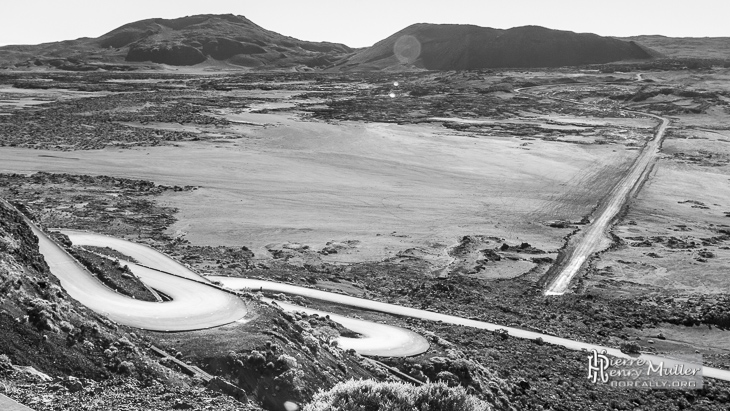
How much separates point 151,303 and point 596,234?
32047 mm

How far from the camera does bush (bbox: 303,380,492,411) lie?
13.3 metres

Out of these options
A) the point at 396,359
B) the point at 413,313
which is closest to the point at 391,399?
the point at 396,359

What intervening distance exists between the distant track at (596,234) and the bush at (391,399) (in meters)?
20.1

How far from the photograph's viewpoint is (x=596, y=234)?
139 feet

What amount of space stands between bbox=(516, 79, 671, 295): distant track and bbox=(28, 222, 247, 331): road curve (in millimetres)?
18885

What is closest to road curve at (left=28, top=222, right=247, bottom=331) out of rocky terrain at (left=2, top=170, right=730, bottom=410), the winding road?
the winding road

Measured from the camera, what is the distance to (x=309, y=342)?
62.8 ft

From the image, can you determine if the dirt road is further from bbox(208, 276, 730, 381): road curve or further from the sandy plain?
bbox(208, 276, 730, 381): road curve

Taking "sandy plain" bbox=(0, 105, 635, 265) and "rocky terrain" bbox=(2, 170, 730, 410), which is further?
"sandy plain" bbox=(0, 105, 635, 265)

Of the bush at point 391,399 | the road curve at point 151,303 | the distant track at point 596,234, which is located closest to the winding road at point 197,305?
the road curve at point 151,303

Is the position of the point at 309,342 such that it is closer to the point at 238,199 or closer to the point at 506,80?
the point at 238,199

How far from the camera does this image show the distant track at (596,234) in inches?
1369

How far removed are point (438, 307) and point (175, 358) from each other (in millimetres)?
16278

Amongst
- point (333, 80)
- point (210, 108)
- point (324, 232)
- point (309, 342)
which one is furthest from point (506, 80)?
point (309, 342)
